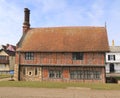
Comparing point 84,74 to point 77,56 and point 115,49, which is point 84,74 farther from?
point 115,49

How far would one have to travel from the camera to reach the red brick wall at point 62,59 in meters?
31.6

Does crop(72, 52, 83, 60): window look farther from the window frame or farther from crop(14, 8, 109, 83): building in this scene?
the window frame

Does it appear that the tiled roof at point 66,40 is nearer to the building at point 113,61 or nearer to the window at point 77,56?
the window at point 77,56

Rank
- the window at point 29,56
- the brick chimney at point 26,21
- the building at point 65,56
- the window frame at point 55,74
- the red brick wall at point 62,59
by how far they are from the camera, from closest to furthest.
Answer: the red brick wall at point 62,59, the building at point 65,56, the window frame at point 55,74, the window at point 29,56, the brick chimney at point 26,21

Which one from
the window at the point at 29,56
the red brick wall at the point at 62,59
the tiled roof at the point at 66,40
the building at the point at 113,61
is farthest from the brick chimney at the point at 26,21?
the building at the point at 113,61

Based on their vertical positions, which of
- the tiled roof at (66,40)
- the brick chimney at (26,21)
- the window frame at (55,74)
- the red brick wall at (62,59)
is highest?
the brick chimney at (26,21)

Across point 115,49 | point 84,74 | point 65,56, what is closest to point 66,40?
point 65,56

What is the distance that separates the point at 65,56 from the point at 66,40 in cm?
322

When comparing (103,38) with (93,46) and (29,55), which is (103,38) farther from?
(29,55)

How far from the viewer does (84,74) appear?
32000mm

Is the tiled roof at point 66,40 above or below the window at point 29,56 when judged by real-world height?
above

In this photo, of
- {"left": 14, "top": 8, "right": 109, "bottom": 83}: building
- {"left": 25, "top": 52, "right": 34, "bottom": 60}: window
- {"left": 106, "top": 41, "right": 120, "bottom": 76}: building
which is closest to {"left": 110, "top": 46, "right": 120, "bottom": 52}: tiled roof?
{"left": 106, "top": 41, "right": 120, "bottom": 76}: building

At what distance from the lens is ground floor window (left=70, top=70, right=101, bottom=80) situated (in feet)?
104

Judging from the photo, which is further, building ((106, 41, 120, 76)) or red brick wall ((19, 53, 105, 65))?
building ((106, 41, 120, 76))
